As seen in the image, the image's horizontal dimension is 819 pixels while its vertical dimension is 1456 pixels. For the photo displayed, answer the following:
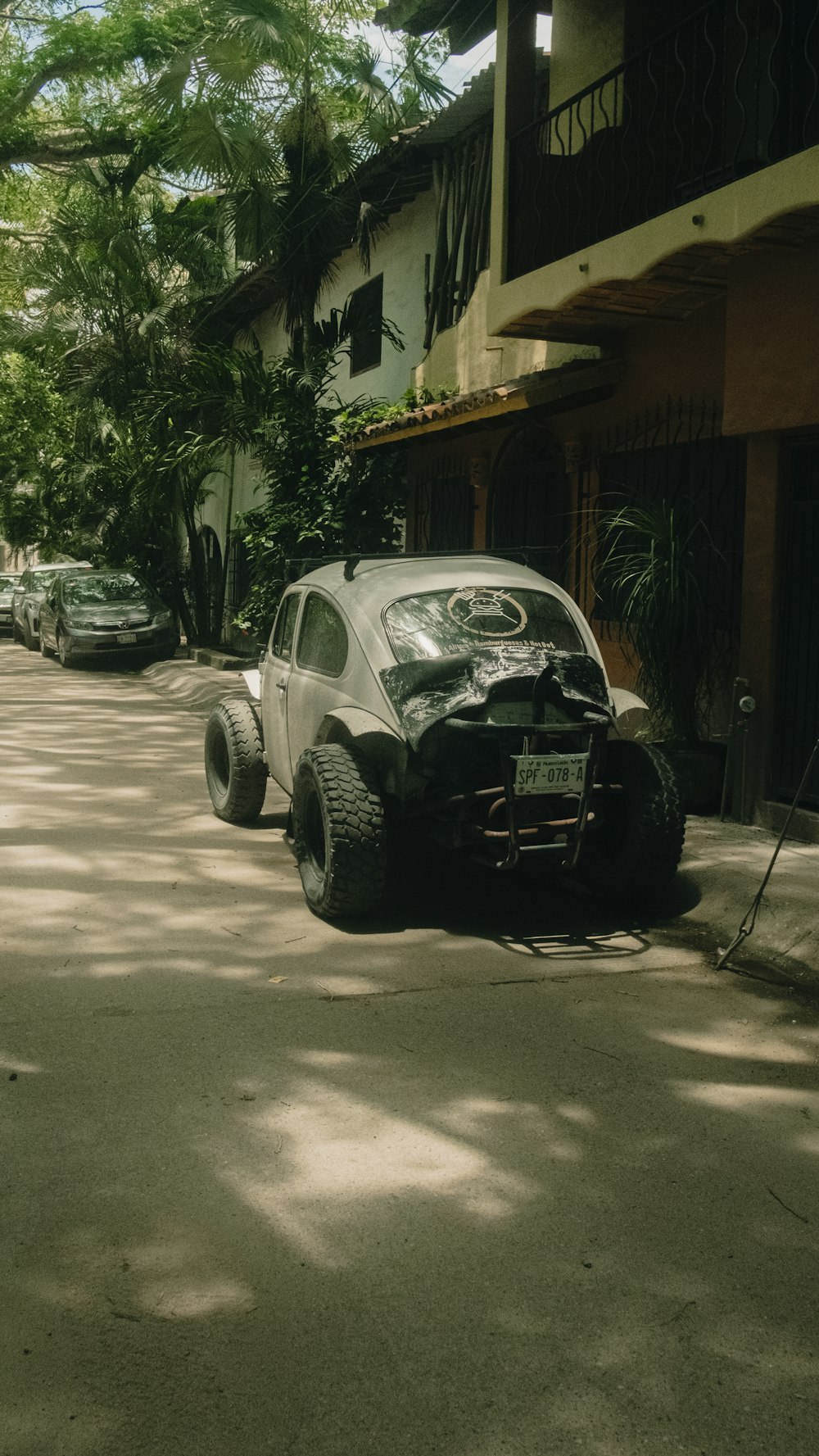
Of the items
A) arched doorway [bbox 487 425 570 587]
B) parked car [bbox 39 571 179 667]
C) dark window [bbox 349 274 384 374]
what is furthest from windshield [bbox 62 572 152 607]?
arched doorway [bbox 487 425 570 587]

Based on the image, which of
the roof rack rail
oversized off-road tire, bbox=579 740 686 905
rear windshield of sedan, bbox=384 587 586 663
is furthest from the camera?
the roof rack rail

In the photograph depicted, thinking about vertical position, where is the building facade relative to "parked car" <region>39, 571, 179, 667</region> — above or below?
above

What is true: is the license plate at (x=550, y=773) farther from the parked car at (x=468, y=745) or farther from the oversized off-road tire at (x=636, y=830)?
the oversized off-road tire at (x=636, y=830)

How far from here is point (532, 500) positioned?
13.2 m

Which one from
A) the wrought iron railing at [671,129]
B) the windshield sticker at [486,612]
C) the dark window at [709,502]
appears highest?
the wrought iron railing at [671,129]

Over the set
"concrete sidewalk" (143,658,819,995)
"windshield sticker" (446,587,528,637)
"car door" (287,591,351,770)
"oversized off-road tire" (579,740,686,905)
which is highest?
"windshield sticker" (446,587,528,637)

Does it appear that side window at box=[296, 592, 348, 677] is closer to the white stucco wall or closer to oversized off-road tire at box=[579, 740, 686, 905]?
oversized off-road tire at box=[579, 740, 686, 905]

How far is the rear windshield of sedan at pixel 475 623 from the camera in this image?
7.11 metres

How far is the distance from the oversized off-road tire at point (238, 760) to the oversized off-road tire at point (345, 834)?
6.47 feet

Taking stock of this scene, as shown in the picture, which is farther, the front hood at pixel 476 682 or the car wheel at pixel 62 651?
the car wheel at pixel 62 651

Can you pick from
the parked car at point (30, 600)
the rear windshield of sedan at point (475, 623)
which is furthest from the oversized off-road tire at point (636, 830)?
the parked car at point (30, 600)

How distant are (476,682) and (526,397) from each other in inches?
221

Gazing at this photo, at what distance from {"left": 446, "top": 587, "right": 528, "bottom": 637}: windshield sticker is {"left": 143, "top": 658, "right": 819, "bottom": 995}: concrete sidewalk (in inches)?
61.6

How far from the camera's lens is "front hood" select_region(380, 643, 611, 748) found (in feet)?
21.5
